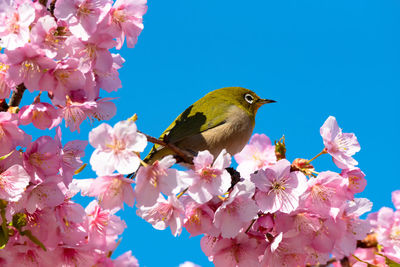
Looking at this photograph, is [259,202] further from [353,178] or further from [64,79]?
[64,79]

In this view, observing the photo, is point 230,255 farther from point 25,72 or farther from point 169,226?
point 25,72

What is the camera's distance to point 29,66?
8.55 feet

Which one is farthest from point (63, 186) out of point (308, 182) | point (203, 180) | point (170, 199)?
point (308, 182)

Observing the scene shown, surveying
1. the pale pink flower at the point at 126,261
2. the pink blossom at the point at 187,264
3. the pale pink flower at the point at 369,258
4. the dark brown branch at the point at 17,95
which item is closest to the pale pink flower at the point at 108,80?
the dark brown branch at the point at 17,95

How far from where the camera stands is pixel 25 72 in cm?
262

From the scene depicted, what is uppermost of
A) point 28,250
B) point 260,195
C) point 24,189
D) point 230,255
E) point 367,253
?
point 367,253

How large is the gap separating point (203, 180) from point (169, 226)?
401 mm

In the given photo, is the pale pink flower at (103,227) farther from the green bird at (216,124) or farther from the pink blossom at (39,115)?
the green bird at (216,124)

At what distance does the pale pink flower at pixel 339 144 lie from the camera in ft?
9.15

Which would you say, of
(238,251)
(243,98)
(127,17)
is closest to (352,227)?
(238,251)

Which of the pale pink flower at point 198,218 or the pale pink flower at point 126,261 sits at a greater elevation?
the pale pink flower at point 198,218

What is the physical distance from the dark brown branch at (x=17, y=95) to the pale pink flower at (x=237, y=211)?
1376 mm

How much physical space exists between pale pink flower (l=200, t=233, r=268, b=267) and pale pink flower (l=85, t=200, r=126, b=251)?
0.62 meters

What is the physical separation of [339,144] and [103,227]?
1.54 m
